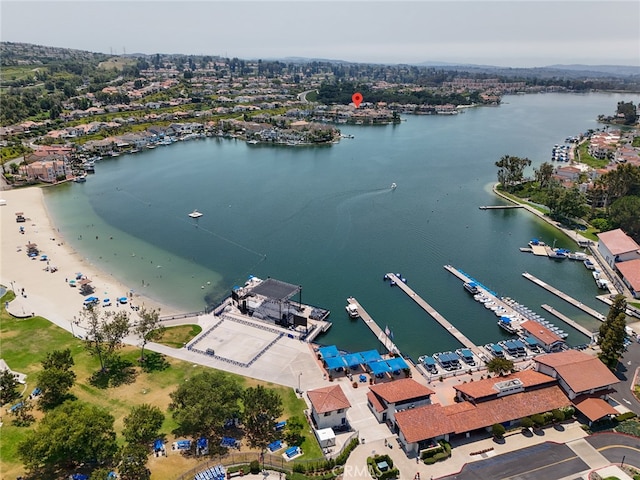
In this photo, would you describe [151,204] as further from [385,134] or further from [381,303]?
[385,134]

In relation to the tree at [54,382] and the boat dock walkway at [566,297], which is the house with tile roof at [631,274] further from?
the tree at [54,382]

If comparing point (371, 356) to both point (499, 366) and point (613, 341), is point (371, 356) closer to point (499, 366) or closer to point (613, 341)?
point (499, 366)

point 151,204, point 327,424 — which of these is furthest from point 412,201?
point 327,424

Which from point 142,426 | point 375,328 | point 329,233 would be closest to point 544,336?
point 375,328

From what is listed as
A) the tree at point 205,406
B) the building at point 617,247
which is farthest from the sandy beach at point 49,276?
the building at point 617,247

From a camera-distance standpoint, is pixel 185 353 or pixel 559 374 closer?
pixel 559 374
